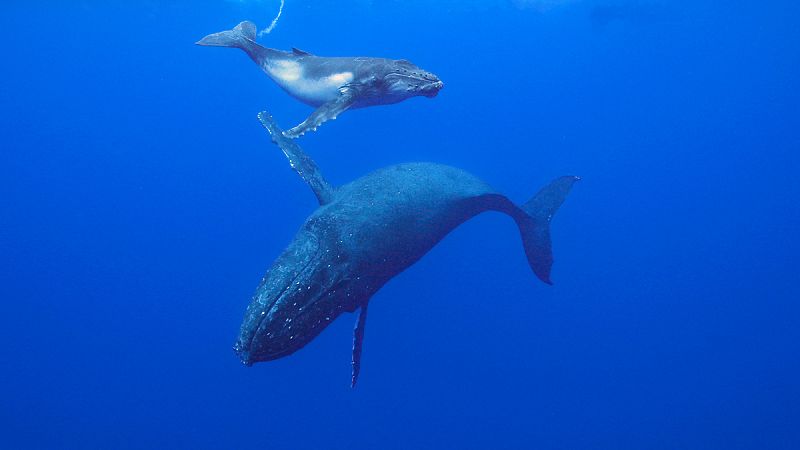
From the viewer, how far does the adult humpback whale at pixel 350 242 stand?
5.75 metres

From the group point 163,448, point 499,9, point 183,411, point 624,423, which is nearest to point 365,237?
point 183,411

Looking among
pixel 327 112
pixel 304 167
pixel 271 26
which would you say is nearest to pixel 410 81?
pixel 327 112

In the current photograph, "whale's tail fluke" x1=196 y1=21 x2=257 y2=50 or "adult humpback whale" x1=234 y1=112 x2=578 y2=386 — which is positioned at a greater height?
"whale's tail fluke" x1=196 y1=21 x2=257 y2=50

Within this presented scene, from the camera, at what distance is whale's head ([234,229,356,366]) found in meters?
5.55

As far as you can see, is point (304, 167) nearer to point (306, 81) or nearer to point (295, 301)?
point (306, 81)

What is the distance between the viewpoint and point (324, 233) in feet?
22.6

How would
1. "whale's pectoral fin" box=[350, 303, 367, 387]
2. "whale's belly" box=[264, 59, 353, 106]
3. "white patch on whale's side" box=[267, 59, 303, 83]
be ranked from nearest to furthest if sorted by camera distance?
"whale's pectoral fin" box=[350, 303, 367, 387], "whale's belly" box=[264, 59, 353, 106], "white patch on whale's side" box=[267, 59, 303, 83]

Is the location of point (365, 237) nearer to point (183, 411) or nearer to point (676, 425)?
point (183, 411)

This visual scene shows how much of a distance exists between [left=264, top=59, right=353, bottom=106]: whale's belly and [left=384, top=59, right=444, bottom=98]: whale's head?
0.84 m

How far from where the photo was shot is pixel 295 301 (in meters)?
5.87

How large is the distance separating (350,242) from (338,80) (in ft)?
10.5

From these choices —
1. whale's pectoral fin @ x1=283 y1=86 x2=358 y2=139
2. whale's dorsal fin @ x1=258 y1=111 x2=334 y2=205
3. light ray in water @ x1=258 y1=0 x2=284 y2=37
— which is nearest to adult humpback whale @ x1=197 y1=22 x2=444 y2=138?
whale's pectoral fin @ x1=283 y1=86 x2=358 y2=139

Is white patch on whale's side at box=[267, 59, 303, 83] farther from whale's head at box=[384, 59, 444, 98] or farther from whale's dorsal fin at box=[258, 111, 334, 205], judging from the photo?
whale's head at box=[384, 59, 444, 98]

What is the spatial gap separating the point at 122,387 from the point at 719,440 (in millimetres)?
24298
